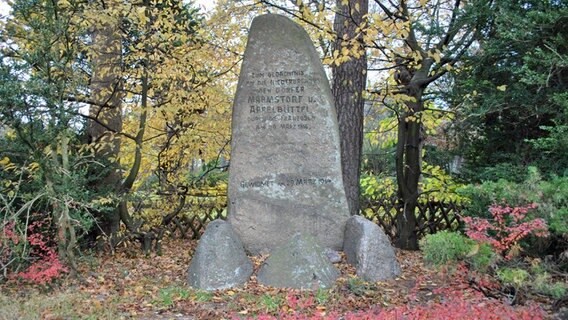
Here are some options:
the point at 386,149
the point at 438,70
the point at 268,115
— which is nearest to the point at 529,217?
the point at 268,115

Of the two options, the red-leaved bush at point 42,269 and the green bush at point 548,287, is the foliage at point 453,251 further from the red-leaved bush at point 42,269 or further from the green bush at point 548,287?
the red-leaved bush at point 42,269

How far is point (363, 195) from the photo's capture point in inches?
450

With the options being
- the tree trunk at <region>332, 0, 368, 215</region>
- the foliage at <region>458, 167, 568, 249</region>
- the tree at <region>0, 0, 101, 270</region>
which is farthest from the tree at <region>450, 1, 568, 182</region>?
the tree at <region>0, 0, 101, 270</region>

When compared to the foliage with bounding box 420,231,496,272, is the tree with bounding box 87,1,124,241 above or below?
above

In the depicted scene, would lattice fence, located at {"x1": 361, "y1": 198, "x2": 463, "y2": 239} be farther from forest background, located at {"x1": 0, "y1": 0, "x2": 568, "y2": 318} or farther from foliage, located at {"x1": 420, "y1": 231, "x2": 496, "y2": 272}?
foliage, located at {"x1": 420, "y1": 231, "x2": 496, "y2": 272}

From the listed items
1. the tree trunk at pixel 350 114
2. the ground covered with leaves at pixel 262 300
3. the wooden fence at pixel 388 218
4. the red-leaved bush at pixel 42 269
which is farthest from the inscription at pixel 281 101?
the wooden fence at pixel 388 218

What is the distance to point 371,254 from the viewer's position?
5.97m

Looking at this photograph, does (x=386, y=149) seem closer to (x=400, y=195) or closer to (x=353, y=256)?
(x=400, y=195)

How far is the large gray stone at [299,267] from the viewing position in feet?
18.2

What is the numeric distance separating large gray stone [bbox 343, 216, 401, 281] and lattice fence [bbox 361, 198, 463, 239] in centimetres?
428

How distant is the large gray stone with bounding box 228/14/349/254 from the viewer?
6566 millimetres

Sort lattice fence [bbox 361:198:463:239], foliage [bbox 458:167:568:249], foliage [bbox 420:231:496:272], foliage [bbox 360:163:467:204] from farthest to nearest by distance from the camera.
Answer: lattice fence [bbox 361:198:463:239], foliage [bbox 360:163:467:204], foliage [bbox 420:231:496:272], foliage [bbox 458:167:568:249]

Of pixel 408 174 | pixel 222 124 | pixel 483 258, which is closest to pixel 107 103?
pixel 222 124

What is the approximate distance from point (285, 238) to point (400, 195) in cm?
407
